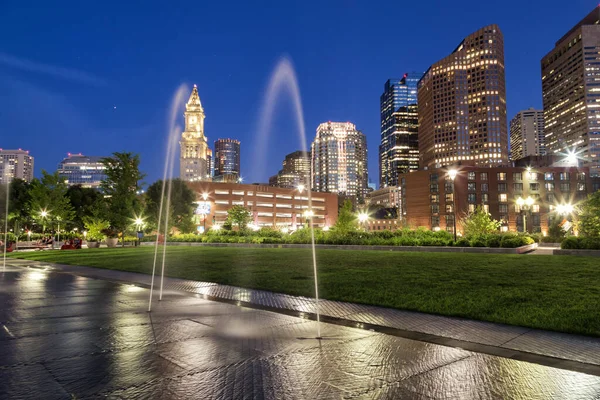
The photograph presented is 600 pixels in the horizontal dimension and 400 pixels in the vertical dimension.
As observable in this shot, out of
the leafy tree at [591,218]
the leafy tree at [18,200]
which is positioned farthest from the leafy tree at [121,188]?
the leafy tree at [591,218]

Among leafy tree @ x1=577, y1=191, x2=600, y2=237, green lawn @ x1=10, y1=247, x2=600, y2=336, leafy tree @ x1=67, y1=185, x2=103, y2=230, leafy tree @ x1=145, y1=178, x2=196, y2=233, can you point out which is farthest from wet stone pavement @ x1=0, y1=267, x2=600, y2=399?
leafy tree @ x1=67, y1=185, x2=103, y2=230

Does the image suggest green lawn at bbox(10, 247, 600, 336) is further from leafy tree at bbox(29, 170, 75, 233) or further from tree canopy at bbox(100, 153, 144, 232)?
leafy tree at bbox(29, 170, 75, 233)

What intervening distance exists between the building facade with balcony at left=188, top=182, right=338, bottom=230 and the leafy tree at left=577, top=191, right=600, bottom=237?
104633 mm

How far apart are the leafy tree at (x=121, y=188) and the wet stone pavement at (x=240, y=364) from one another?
40615mm

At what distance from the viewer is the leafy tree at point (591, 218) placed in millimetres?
32125

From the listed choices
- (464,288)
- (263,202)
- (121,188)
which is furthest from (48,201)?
(263,202)

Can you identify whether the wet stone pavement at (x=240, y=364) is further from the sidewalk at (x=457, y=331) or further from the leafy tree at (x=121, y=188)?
the leafy tree at (x=121, y=188)

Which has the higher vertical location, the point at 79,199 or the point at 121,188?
the point at 79,199

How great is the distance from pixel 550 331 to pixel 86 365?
294 inches

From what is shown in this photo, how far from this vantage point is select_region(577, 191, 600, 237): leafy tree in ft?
105

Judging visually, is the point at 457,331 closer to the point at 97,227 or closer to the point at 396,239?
the point at 396,239

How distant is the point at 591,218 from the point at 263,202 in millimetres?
141853

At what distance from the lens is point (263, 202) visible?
16925 cm

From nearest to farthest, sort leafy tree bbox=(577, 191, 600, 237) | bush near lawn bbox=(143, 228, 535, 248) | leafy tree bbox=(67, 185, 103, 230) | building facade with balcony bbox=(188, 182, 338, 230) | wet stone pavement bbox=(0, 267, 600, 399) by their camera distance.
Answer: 1. wet stone pavement bbox=(0, 267, 600, 399)
2. bush near lawn bbox=(143, 228, 535, 248)
3. leafy tree bbox=(577, 191, 600, 237)
4. leafy tree bbox=(67, 185, 103, 230)
5. building facade with balcony bbox=(188, 182, 338, 230)
